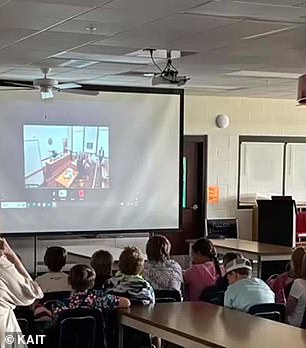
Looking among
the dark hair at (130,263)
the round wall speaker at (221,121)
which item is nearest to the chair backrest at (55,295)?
the dark hair at (130,263)

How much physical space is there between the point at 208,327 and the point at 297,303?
3.70 feet

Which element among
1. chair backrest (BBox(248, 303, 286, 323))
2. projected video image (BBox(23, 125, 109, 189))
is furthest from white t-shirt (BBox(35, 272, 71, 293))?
projected video image (BBox(23, 125, 109, 189))

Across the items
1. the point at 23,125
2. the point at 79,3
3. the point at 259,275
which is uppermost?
the point at 79,3

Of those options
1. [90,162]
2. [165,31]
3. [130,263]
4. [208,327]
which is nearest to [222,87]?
[90,162]

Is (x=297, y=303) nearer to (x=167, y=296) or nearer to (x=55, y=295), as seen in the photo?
(x=167, y=296)

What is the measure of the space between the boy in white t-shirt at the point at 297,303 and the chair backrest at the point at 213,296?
27.3 inches

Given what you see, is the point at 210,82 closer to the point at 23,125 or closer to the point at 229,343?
the point at 23,125

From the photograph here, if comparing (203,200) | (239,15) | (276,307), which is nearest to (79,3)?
(239,15)

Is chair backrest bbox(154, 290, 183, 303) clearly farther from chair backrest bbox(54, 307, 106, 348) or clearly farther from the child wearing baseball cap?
chair backrest bbox(54, 307, 106, 348)

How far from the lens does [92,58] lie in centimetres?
749

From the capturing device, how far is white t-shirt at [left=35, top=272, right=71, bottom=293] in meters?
5.17

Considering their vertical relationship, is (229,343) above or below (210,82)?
below

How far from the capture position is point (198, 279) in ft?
19.3

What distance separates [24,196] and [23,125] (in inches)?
32.6
